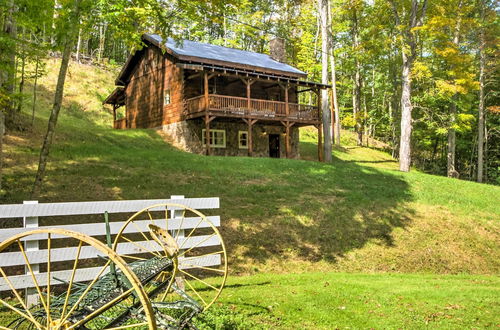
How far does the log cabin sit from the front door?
8cm

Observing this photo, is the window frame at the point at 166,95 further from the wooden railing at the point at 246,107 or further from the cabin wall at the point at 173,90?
the wooden railing at the point at 246,107

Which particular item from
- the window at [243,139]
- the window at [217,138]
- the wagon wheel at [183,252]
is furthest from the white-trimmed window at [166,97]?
the wagon wheel at [183,252]

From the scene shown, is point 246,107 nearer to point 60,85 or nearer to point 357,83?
point 60,85

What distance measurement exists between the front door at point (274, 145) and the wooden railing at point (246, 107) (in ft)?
9.84

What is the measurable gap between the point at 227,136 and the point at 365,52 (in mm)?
19128

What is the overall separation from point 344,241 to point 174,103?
18039 mm

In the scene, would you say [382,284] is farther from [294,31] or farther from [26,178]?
[294,31]

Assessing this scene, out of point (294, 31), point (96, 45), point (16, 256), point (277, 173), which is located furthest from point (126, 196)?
point (96, 45)

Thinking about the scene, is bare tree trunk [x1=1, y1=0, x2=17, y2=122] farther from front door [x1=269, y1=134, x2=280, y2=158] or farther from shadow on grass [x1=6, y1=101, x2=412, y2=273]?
front door [x1=269, y1=134, x2=280, y2=158]

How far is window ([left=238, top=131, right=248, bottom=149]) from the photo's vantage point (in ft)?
91.6

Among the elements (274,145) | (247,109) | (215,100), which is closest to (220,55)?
(215,100)

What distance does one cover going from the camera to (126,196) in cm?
1245

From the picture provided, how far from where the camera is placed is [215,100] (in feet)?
80.4

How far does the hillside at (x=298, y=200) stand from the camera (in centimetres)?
1141
